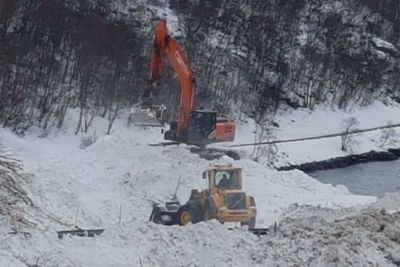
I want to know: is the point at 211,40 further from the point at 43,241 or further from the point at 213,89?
the point at 43,241

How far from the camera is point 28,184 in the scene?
1727 centimetres

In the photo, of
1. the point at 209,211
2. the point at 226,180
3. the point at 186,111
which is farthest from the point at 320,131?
the point at 209,211

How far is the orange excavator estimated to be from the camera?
892 inches

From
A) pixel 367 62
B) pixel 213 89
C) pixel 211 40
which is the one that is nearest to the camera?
pixel 213 89

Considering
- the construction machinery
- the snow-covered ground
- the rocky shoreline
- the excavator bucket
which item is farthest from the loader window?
the rocky shoreline

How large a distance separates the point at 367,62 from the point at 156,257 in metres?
40.3

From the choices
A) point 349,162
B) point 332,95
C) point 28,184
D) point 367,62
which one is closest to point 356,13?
point 367,62

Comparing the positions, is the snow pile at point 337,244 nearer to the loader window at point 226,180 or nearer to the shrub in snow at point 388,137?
the loader window at point 226,180

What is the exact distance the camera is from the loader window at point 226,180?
1672 cm

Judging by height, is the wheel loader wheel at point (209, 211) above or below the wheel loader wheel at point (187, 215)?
above

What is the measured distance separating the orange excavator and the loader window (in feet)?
19.5

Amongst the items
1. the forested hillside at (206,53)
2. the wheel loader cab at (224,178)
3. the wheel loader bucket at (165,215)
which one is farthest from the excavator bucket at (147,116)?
the forested hillside at (206,53)

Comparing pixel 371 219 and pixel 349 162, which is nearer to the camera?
pixel 371 219

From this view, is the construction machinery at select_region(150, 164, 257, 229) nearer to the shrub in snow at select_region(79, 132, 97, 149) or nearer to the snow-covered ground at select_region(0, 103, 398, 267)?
the snow-covered ground at select_region(0, 103, 398, 267)
